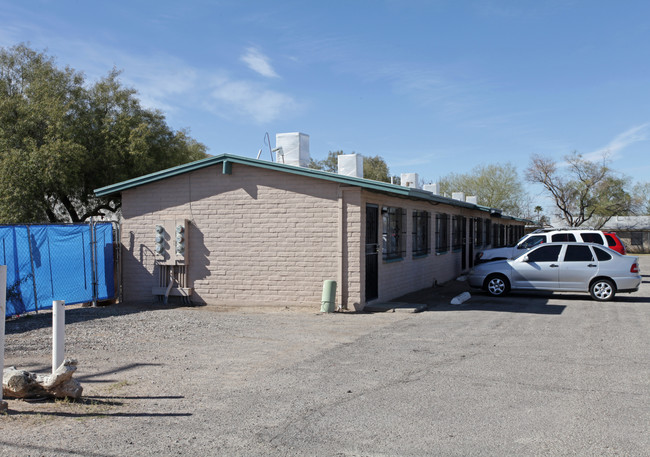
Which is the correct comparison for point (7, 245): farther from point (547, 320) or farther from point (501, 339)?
point (547, 320)

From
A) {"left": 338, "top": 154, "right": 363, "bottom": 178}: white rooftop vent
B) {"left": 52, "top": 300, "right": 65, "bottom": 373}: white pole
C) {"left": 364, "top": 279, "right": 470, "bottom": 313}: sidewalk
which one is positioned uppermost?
{"left": 338, "top": 154, "right": 363, "bottom": 178}: white rooftop vent

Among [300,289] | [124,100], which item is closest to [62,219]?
[124,100]

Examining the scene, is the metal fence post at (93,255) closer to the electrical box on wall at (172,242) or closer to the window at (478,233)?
the electrical box on wall at (172,242)

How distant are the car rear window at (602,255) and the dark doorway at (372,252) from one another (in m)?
6.06

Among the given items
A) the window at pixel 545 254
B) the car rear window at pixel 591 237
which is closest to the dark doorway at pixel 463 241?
the car rear window at pixel 591 237

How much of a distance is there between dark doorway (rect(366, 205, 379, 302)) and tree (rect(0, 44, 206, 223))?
1515 centimetres

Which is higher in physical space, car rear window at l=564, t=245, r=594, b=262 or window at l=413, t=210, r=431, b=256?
window at l=413, t=210, r=431, b=256

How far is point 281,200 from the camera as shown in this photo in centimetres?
1430

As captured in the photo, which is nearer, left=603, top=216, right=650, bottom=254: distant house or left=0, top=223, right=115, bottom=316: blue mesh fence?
left=0, top=223, right=115, bottom=316: blue mesh fence

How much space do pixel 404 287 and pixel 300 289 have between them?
394 centimetres

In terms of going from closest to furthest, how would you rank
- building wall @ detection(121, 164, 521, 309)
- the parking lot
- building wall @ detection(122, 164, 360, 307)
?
the parking lot, building wall @ detection(121, 164, 521, 309), building wall @ detection(122, 164, 360, 307)

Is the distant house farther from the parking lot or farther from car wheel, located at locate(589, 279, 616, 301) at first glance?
the parking lot

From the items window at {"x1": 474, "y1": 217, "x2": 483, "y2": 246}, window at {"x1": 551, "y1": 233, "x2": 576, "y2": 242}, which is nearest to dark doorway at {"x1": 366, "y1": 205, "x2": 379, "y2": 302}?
window at {"x1": 551, "y1": 233, "x2": 576, "y2": 242}

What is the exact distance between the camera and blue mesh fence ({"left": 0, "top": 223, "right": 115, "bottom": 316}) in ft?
41.7
